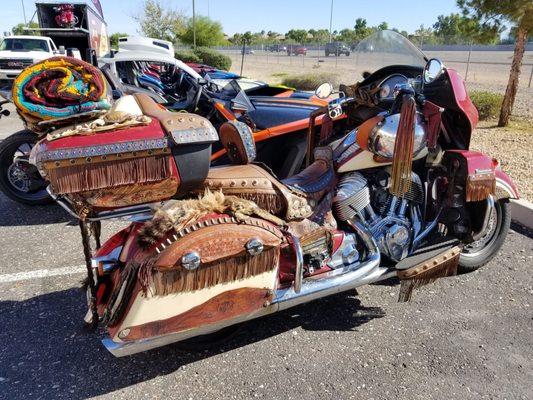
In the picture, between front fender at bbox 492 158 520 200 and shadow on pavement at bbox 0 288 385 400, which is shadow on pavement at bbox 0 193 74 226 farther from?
front fender at bbox 492 158 520 200

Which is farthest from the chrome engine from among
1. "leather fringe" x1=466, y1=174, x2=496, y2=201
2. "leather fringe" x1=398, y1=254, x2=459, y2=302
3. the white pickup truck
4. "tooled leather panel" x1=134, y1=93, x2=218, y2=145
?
the white pickup truck

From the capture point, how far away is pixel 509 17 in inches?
328

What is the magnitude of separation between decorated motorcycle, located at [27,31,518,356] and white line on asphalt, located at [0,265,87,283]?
44.0 inches

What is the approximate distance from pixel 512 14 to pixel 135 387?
28.8 feet

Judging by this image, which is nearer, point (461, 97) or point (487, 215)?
point (461, 97)

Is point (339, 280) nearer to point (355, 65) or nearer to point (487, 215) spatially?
point (487, 215)

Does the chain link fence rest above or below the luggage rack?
below

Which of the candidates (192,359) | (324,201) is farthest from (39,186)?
(324,201)

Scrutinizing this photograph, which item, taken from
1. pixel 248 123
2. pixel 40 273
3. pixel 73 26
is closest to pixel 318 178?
pixel 248 123

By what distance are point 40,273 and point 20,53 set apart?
14.6 metres

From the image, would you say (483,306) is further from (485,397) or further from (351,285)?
(351,285)

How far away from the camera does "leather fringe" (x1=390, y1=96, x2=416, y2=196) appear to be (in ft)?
8.63

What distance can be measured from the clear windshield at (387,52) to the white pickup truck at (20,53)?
13.6 m

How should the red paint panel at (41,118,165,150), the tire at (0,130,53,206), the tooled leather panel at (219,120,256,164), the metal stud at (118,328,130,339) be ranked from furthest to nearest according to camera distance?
the tire at (0,130,53,206) → the tooled leather panel at (219,120,256,164) → the metal stud at (118,328,130,339) → the red paint panel at (41,118,165,150)
